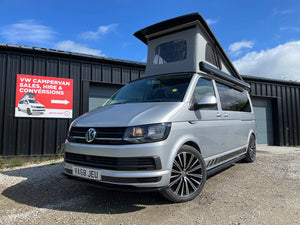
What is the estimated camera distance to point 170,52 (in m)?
4.08

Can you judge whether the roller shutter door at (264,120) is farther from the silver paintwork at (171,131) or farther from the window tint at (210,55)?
the silver paintwork at (171,131)

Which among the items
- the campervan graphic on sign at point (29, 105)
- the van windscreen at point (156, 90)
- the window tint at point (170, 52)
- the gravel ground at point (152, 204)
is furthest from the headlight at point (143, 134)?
the campervan graphic on sign at point (29, 105)

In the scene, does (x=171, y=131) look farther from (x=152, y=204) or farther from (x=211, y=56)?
(x=211, y=56)

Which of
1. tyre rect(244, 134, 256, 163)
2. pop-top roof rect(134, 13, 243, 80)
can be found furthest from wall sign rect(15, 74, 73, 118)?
tyre rect(244, 134, 256, 163)

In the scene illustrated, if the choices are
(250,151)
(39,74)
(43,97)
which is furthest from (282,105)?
(39,74)

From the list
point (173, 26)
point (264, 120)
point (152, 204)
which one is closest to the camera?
point (152, 204)

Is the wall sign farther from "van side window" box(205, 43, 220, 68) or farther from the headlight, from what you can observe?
the headlight

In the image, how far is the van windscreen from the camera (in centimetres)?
295

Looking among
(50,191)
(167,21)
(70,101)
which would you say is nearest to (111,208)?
(50,191)

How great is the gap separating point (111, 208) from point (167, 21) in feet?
11.8

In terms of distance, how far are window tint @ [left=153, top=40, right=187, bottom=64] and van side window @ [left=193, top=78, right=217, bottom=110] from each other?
2.47 ft

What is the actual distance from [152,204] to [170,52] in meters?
2.98

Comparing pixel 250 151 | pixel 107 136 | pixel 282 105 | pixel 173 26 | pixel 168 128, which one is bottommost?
pixel 250 151

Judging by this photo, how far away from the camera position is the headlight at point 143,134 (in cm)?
222
